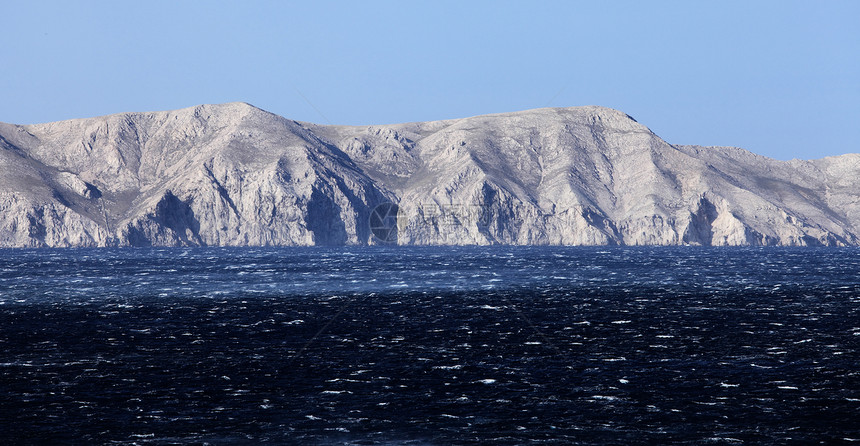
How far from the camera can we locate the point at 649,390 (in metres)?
37.2

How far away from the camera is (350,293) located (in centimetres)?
8838

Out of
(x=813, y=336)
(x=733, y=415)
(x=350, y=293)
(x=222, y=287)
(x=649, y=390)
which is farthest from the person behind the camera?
(x=222, y=287)

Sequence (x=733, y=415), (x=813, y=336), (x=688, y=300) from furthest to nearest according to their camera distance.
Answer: (x=688, y=300), (x=813, y=336), (x=733, y=415)

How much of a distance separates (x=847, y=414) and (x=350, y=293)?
6071 centimetres

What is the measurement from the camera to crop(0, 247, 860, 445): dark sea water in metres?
31.0

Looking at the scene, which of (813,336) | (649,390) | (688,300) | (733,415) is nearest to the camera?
(733,415)

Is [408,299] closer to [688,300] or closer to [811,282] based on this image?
[688,300]

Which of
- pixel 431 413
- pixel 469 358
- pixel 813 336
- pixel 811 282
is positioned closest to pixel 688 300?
pixel 813 336

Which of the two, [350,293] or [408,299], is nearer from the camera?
[408,299]

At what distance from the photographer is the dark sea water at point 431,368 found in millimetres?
30969

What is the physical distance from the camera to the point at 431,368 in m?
42.6

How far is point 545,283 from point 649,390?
65.3 m

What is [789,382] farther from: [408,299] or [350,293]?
[350,293]

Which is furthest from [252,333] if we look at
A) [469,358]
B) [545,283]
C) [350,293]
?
[545,283]
